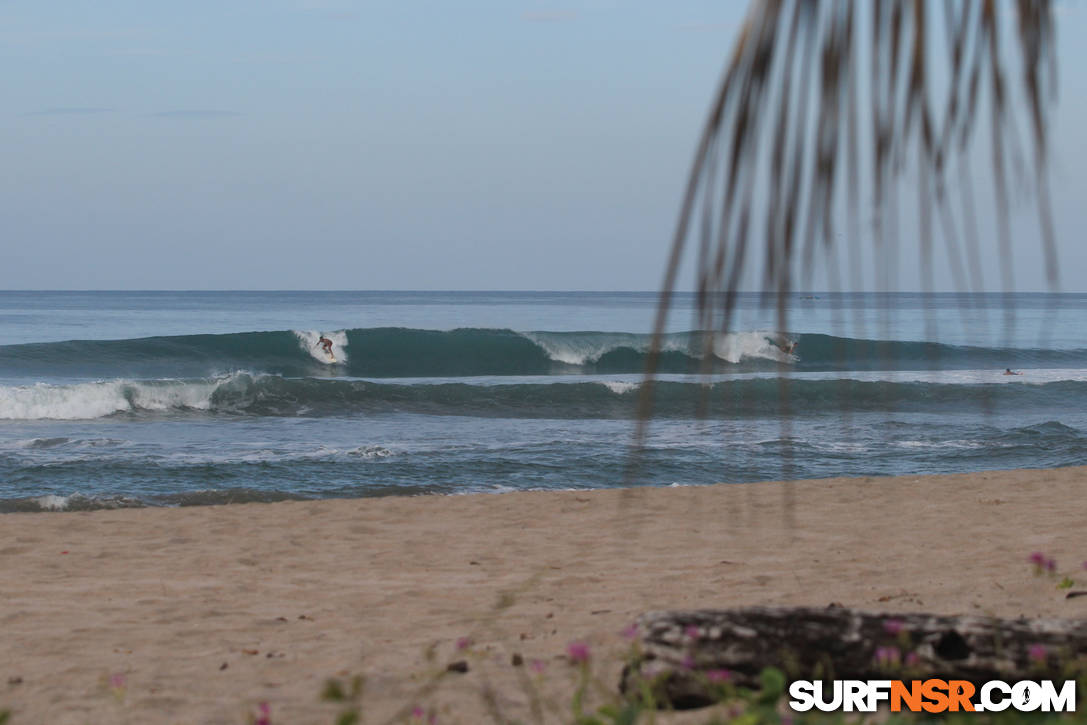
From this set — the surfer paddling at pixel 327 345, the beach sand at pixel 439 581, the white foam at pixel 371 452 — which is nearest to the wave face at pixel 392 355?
the surfer paddling at pixel 327 345

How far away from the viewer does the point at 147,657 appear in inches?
157

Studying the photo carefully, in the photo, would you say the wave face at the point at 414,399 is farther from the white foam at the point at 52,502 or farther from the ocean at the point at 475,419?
the white foam at the point at 52,502

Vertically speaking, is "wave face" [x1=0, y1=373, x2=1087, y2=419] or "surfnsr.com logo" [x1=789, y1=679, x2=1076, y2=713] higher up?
"surfnsr.com logo" [x1=789, y1=679, x2=1076, y2=713]

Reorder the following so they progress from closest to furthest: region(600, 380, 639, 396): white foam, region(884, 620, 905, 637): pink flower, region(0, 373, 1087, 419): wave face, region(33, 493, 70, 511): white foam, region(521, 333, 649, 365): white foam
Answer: region(884, 620, 905, 637): pink flower < region(33, 493, 70, 511): white foam < region(0, 373, 1087, 419): wave face < region(600, 380, 639, 396): white foam < region(521, 333, 649, 365): white foam

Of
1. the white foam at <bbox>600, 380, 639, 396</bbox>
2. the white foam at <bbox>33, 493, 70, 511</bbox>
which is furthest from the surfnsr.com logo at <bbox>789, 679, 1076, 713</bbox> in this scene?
the white foam at <bbox>600, 380, 639, 396</bbox>

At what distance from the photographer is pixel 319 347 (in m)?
29.6

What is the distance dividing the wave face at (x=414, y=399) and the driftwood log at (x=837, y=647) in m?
13.4

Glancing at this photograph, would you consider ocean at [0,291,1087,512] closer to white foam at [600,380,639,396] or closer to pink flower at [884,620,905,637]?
white foam at [600,380,639,396]

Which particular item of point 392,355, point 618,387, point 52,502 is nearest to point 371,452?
point 52,502

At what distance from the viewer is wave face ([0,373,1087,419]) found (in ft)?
55.6

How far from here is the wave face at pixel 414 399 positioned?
16.9 m

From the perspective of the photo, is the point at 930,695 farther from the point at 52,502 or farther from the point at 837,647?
the point at 52,502

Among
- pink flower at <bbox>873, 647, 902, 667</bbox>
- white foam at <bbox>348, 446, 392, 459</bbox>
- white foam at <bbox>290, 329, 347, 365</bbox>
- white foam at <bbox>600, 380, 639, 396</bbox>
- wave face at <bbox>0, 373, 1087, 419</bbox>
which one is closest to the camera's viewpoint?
pink flower at <bbox>873, 647, 902, 667</bbox>

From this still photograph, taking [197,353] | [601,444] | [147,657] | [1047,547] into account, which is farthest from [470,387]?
[147,657]
